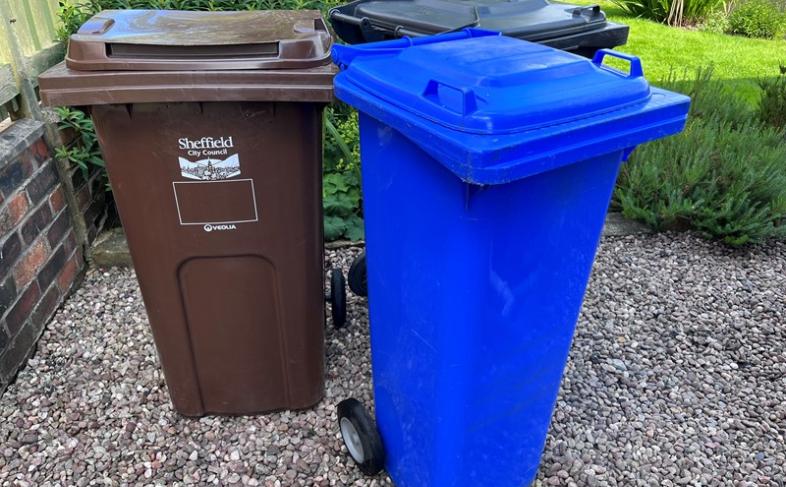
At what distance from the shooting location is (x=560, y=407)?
95.4 inches

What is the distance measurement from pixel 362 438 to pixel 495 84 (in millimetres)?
1307

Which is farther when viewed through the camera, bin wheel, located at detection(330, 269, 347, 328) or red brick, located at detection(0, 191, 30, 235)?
bin wheel, located at detection(330, 269, 347, 328)

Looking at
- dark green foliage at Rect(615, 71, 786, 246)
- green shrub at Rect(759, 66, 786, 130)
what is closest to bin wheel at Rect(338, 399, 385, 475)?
dark green foliage at Rect(615, 71, 786, 246)

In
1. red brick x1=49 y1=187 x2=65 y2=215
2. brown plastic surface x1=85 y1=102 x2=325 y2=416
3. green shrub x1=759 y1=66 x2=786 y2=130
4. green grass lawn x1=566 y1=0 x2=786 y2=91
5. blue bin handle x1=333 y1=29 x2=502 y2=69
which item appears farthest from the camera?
green grass lawn x1=566 y1=0 x2=786 y2=91

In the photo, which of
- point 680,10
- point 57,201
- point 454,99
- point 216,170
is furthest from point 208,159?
point 680,10

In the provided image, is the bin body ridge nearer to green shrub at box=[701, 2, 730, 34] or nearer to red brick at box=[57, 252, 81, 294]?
red brick at box=[57, 252, 81, 294]

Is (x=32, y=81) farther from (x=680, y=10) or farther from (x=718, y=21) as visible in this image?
(x=718, y=21)

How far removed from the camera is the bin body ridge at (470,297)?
53.2 inches

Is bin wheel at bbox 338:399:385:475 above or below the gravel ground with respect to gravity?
above

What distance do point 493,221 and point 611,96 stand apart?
1.24 feet

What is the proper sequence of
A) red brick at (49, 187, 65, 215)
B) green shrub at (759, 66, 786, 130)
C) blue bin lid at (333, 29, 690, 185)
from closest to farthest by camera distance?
blue bin lid at (333, 29, 690, 185) < red brick at (49, 187, 65, 215) < green shrub at (759, 66, 786, 130)

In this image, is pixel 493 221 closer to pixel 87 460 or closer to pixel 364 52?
pixel 364 52

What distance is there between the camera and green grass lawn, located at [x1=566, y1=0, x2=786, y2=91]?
664cm

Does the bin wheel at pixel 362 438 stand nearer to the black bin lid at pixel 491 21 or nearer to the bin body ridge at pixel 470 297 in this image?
the bin body ridge at pixel 470 297
